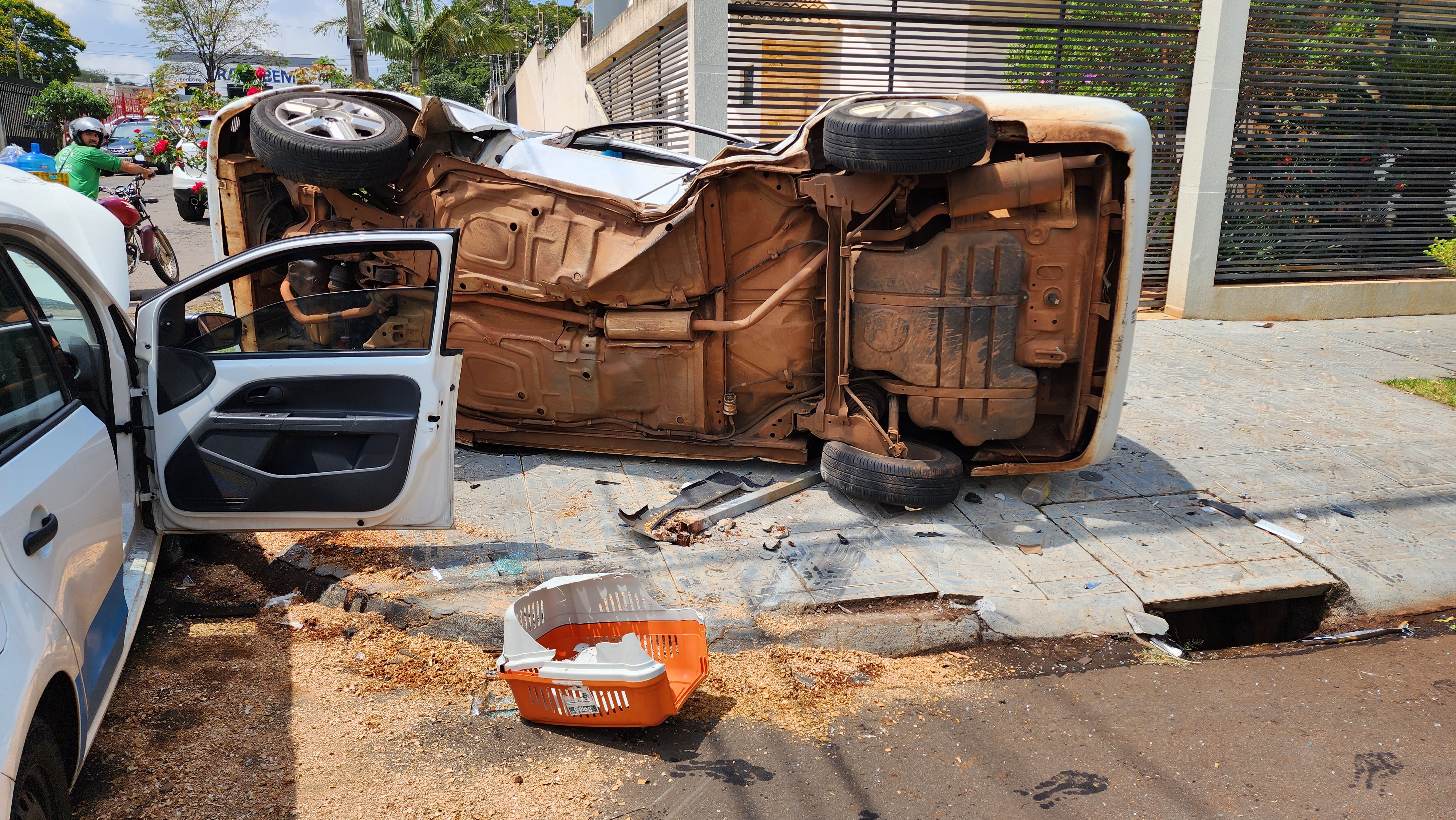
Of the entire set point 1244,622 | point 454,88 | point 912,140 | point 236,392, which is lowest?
point 1244,622

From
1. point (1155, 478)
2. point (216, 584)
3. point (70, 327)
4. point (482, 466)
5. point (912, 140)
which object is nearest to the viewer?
point (70, 327)

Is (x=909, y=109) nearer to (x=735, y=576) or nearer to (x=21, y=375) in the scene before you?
(x=735, y=576)

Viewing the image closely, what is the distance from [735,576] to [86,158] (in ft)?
30.4

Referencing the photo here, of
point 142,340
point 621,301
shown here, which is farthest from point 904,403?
point 142,340

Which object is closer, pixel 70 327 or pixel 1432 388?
pixel 70 327

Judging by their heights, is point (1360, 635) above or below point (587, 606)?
below

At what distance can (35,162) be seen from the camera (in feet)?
34.0

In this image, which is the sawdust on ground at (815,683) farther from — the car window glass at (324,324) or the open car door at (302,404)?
the car window glass at (324,324)

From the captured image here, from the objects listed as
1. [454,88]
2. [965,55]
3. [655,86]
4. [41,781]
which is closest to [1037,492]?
[41,781]

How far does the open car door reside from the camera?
3.85 m

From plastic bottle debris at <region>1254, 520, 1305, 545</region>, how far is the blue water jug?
12.1m

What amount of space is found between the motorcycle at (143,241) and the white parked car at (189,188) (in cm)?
376

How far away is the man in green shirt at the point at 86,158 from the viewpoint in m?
9.79

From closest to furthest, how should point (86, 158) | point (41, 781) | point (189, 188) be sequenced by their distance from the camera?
point (41, 781) < point (86, 158) < point (189, 188)
